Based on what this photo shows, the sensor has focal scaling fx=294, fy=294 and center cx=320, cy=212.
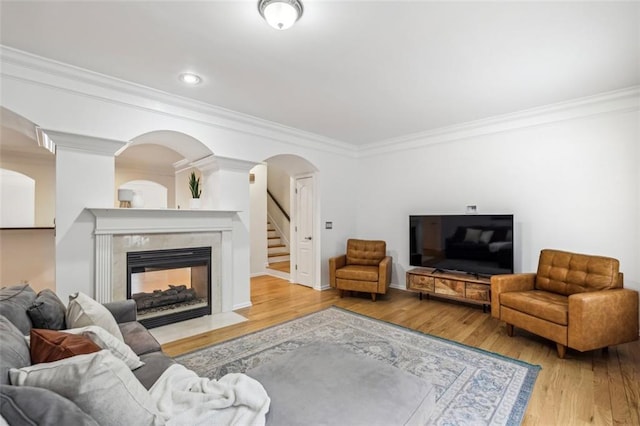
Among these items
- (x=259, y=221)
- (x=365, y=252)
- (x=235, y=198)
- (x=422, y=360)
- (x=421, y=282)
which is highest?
(x=235, y=198)

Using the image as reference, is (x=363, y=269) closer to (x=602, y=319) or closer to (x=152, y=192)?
(x=602, y=319)

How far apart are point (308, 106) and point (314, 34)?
145cm

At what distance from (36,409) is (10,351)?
1.79ft

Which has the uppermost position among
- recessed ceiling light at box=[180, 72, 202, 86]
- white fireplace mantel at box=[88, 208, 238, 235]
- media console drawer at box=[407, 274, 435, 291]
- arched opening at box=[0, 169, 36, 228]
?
recessed ceiling light at box=[180, 72, 202, 86]

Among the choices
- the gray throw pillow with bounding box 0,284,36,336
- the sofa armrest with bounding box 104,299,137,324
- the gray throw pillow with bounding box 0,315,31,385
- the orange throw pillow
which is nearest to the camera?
the gray throw pillow with bounding box 0,315,31,385

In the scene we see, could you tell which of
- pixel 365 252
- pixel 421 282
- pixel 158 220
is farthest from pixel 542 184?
pixel 158 220

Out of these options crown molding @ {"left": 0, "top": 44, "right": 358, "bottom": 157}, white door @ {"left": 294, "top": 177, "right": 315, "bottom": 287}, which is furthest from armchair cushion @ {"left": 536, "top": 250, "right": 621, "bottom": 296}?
crown molding @ {"left": 0, "top": 44, "right": 358, "bottom": 157}

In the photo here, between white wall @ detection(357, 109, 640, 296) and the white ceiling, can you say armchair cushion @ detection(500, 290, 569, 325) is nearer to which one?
white wall @ detection(357, 109, 640, 296)

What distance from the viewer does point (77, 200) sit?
287cm

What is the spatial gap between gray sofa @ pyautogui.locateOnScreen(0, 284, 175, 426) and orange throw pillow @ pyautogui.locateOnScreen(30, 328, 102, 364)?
30mm

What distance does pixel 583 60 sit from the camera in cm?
261

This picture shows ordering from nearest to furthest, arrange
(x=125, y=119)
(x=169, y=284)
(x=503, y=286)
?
1. (x=125, y=119)
2. (x=503, y=286)
3. (x=169, y=284)

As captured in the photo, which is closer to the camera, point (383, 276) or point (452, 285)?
point (452, 285)

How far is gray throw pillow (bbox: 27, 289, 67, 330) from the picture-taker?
5.54 feet
